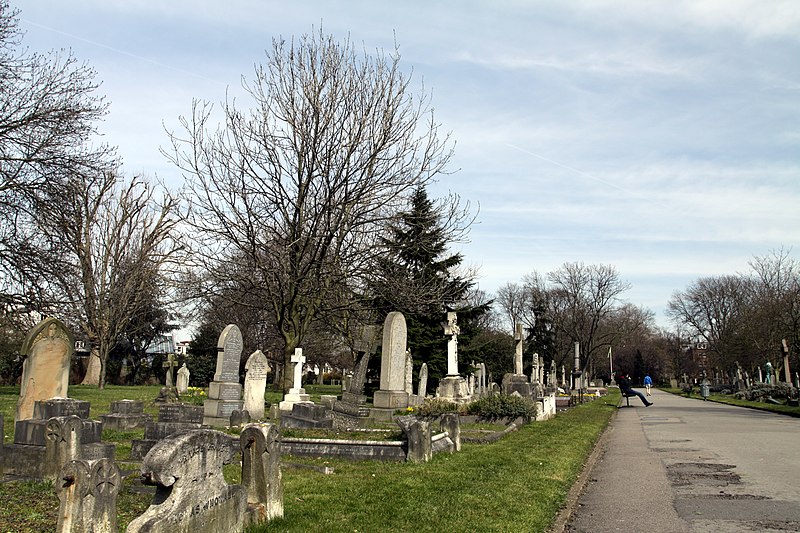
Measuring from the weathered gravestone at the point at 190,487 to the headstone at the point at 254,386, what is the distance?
43.3 feet

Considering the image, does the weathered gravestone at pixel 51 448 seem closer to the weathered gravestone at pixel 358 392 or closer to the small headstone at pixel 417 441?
the small headstone at pixel 417 441

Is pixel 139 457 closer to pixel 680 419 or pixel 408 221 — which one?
pixel 408 221

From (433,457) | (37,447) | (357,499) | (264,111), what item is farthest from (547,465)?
(264,111)

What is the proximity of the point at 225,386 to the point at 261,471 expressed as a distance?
39.6 feet

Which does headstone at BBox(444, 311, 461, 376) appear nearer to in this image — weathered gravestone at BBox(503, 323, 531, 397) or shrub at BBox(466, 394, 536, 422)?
weathered gravestone at BBox(503, 323, 531, 397)

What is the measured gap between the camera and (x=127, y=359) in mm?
54781

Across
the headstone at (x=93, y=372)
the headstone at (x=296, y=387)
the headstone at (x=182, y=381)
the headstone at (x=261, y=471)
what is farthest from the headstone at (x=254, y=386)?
the headstone at (x=93, y=372)

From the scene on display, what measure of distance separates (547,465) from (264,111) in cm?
1458

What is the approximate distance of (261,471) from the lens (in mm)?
6246

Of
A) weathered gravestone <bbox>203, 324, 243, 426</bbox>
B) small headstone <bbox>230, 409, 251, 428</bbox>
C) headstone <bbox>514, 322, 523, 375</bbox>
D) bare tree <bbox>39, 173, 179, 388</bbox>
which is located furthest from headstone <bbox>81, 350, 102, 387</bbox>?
small headstone <bbox>230, 409, 251, 428</bbox>

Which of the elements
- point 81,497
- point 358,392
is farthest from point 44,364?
point 81,497

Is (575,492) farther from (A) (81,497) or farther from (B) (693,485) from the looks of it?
(A) (81,497)

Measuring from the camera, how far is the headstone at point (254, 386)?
18578 mm

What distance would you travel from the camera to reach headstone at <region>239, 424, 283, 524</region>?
20.3 ft
